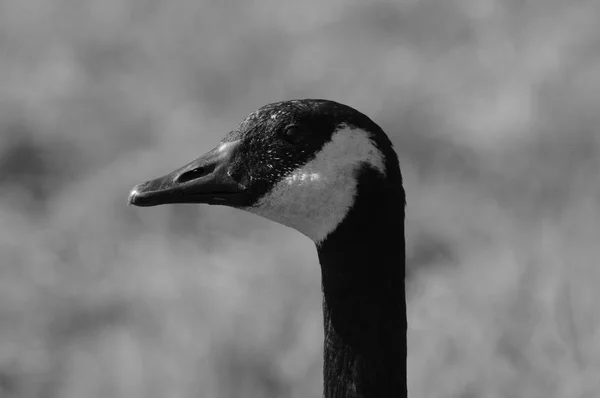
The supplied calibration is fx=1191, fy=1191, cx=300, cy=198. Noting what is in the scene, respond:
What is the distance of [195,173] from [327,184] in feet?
1.40

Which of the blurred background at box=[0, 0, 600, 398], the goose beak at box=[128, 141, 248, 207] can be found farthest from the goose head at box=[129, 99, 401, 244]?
the blurred background at box=[0, 0, 600, 398]

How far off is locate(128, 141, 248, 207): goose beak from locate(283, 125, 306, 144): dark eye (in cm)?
17

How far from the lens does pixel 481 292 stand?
6.95 m

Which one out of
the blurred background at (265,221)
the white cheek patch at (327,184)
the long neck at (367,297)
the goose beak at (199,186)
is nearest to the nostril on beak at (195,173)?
the goose beak at (199,186)

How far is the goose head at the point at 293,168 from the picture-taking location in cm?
355

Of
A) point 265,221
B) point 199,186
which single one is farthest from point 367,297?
point 265,221

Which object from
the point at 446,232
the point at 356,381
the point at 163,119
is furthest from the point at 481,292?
the point at 356,381

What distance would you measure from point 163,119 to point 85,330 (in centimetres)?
192

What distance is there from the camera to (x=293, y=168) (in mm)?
3645

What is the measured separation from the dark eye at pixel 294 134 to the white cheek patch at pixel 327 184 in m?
0.08

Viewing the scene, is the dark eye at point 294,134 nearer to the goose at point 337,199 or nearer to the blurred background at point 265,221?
the goose at point 337,199

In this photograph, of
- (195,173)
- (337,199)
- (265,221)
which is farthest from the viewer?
(265,221)

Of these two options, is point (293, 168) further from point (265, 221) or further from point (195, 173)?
point (265, 221)

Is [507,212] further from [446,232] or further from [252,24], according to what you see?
[252,24]
